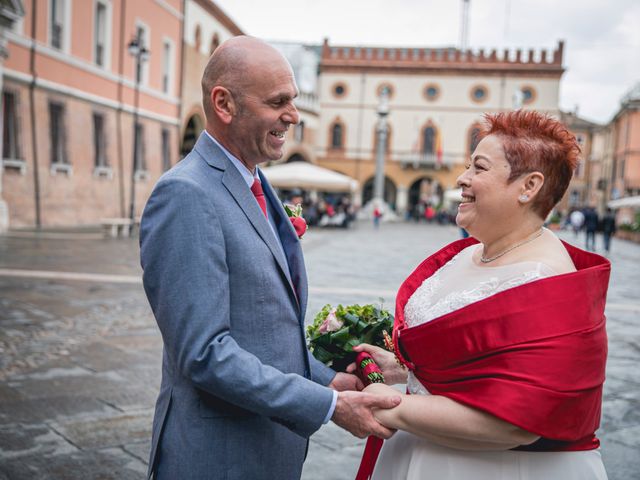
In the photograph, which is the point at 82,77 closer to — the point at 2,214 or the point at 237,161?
the point at 2,214

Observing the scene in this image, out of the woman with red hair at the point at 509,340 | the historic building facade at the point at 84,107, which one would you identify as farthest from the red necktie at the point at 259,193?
the historic building facade at the point at 84,107

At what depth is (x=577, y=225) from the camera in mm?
32938

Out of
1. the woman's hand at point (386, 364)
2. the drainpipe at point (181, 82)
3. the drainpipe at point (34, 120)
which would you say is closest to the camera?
the woman's hand at point (386, 364)

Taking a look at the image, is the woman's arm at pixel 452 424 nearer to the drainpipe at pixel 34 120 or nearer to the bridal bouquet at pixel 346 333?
the bridal bouquet at pixel 346 333

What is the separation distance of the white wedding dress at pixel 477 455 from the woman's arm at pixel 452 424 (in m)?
0.07

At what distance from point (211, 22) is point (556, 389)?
32.5 metres

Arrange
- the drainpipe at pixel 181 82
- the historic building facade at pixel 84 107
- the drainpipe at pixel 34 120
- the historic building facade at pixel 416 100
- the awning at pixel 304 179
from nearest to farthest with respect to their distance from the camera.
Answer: the historic building facade at pixel 84 107 < the drainpipe at pixel 34 120 < the awning at pixel 304 179 < the drainpipe at pixel 181 82 < the historic building facade at pixel 416 100

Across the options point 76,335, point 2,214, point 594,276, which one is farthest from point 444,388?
point 2,214

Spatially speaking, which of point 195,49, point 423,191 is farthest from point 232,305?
point 423,191

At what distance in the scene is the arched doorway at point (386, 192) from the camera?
51812 mm

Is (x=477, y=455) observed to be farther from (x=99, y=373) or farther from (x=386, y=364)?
(x=99, y=373)

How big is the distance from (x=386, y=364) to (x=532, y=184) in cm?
76

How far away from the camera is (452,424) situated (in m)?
1.69

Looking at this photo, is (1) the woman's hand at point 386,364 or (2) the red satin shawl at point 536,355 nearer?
(2) the red satin shawl at point 536,355
